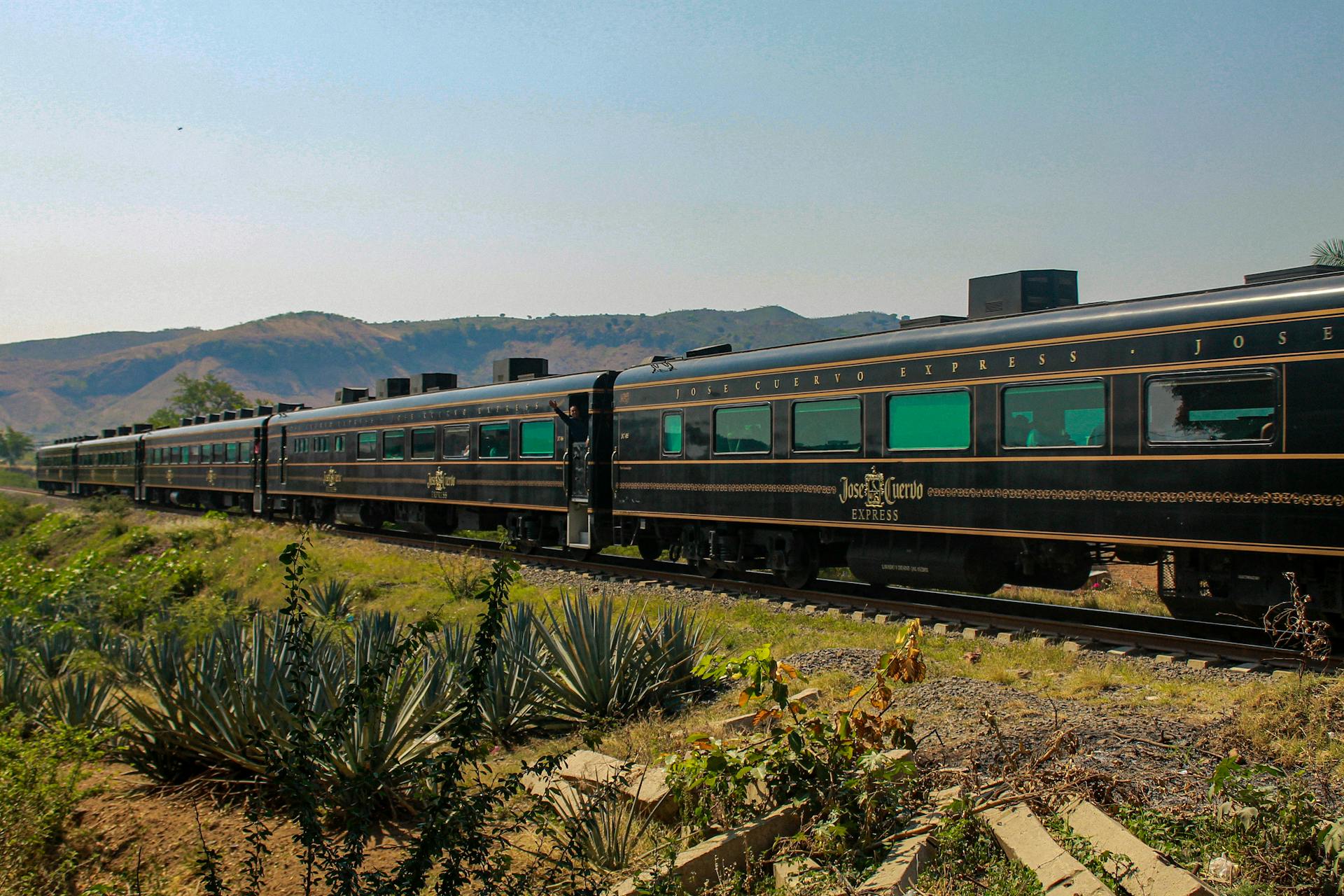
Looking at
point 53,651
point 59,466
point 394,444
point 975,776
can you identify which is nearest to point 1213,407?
point 975,776

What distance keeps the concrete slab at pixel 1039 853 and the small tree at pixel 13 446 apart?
136 metres

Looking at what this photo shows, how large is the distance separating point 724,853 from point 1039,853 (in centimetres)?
136

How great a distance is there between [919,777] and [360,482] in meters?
22.0

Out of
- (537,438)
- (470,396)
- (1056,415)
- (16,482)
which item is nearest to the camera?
(1056,415)

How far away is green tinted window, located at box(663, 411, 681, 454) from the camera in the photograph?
15.1 m

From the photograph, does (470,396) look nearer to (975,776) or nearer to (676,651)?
(676,651)

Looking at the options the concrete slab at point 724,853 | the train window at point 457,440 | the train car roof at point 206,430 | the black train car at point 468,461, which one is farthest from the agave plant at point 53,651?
the train car roof at point 206,430

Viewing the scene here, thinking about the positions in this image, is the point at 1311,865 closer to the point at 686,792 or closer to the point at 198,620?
the point at 686,792

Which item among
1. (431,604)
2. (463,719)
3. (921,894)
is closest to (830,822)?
(921,894)

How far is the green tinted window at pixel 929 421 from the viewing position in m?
11.0

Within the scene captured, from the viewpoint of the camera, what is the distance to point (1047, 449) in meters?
10.2

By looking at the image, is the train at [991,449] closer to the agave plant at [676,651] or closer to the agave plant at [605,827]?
the agave plant at [676,651]

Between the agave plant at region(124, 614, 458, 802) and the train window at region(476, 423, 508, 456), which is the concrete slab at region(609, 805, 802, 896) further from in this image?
the train window at region(476, 423, 508, 456)

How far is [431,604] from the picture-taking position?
14.1 meters
